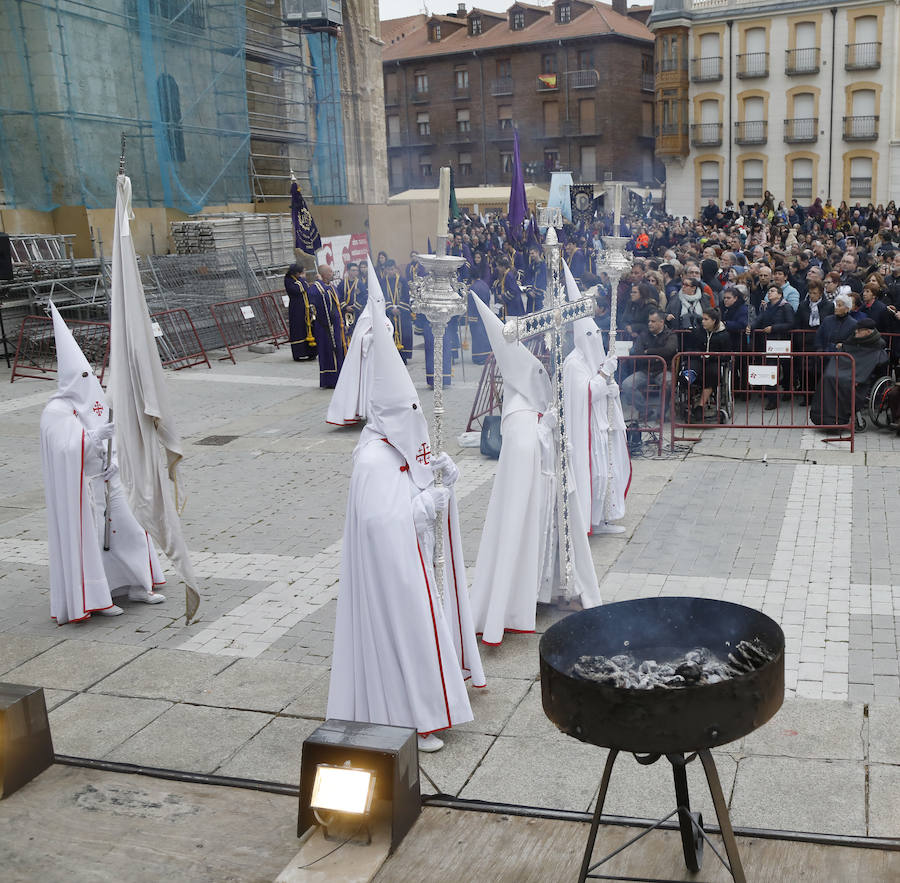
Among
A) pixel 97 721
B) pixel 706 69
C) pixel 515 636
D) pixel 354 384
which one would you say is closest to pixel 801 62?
pixel 706 69

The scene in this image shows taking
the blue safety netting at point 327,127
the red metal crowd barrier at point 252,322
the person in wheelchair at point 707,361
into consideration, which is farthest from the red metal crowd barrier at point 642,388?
the blue safety netting at point 327,127

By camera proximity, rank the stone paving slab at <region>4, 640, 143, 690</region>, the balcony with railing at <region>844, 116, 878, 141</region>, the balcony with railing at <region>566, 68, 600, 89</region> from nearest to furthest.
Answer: the stone paving slab at <region>4, 640, 143, 690</region> → the balcony with railing at <region>566, 68, 600, 89</region> → the balcony with railing at <region>844, 116, 878, 141</region>

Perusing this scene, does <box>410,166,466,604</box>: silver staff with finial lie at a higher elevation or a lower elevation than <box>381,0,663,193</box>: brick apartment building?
lower

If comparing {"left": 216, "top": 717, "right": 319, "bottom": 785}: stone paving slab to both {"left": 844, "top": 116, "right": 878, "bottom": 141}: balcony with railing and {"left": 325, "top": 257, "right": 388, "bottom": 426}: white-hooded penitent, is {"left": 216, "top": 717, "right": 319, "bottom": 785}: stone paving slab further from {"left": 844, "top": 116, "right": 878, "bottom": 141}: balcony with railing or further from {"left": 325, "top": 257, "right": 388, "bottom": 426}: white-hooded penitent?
{"left": 844, "top": 116, "right": 878, "bottom": 141}: balcony with railing

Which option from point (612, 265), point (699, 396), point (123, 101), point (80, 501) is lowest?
point (699, 396)

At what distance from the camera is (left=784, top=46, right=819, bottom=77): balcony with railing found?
1791 inches

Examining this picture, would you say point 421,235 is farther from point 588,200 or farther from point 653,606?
point 653,606

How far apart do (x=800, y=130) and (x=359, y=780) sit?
156ft

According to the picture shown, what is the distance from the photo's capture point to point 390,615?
5.37 m

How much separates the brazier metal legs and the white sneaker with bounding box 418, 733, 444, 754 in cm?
128

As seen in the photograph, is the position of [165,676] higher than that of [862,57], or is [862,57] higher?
[862,57]

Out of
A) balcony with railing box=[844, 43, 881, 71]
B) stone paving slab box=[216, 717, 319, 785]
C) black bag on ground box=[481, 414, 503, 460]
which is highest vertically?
balcony with railing box=[844, 43, 881, 71]

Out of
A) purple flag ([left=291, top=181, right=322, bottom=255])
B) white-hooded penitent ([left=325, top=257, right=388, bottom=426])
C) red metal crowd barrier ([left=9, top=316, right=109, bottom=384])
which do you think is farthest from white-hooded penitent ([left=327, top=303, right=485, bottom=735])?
purple flag ([left=291, top=181, right=322, bottom=255])

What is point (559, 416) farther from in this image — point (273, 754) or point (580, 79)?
point (580, 79)
